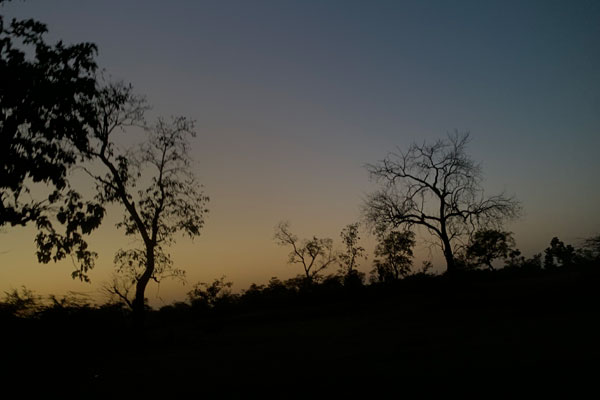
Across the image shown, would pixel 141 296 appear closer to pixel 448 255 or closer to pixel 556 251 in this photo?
pixel 448 255

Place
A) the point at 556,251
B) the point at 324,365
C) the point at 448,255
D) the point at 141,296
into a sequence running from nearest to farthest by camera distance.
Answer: the point at 324,365
the point at 141,296
the point at 448,255
the point at 556,251

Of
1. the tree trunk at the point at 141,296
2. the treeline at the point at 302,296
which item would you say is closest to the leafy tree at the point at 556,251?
the treeline at the point at 302,296

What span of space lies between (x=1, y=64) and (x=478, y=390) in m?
12.2

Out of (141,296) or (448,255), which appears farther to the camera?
(448,255)

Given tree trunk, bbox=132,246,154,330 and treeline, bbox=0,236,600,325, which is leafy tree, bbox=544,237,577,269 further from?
tree trunk, bbox=132,246,154,330

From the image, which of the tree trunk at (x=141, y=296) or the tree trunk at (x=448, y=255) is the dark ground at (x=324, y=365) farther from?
the tree trunk at (x=448, y=255)

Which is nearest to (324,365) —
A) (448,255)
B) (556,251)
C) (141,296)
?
(141,296)

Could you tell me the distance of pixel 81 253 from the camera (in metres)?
12.7

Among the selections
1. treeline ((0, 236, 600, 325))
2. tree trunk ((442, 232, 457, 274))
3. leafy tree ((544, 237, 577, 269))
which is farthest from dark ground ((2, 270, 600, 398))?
leafy tree ((544, 237, 577, 269))

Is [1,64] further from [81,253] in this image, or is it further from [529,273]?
[529,273]

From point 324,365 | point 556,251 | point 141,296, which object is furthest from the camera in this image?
point 556,251

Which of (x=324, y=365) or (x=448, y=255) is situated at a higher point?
(x=448, y=255)

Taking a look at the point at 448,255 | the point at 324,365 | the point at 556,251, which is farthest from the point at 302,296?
the point at 556,251

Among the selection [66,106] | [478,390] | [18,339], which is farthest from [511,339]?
[66,106]
